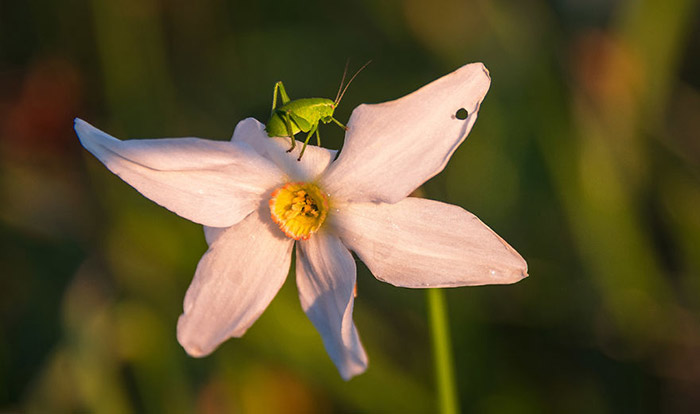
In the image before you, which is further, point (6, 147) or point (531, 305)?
point (6, 147)

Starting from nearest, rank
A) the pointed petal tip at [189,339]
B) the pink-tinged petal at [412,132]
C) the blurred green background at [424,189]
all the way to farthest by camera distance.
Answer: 1. the pink-tinged petal at [412,132]
2. the pointed petal tip at [189,339]
3. the blurred green background at [424,189]

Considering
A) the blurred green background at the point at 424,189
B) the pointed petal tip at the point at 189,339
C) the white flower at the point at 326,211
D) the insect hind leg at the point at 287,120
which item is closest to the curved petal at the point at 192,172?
the white flower at the point at 326,211

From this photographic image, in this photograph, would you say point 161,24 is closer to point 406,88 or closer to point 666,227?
point 406,88

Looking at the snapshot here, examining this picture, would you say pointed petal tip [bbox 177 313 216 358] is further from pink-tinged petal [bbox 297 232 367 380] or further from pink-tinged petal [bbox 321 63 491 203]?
pink-tinged petal [bbox 321 63 491 203]

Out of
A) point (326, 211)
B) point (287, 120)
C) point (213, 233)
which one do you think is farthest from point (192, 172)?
point (326, 211)

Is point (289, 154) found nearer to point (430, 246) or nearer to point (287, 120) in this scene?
point (287, 120)

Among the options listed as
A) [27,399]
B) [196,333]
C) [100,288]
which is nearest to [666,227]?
[196,333]

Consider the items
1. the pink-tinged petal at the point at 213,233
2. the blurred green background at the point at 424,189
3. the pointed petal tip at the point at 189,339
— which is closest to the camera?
the pointed petal tip at the point at 189,339

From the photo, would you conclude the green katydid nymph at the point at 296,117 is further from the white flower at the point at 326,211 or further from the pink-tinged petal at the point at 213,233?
the pink-tinged petal at the point at 213,233
